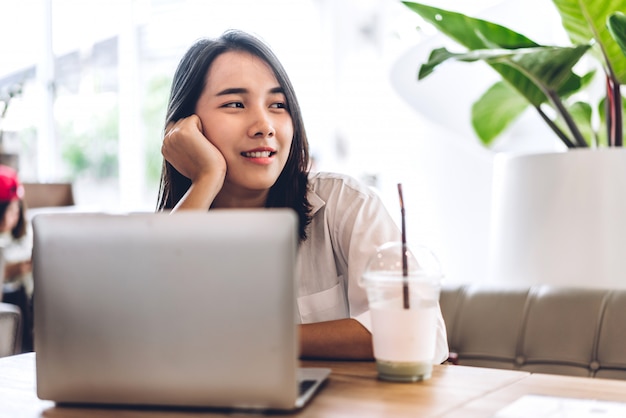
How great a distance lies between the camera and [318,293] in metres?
1.44

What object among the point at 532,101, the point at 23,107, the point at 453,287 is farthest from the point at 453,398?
the point at 23,107

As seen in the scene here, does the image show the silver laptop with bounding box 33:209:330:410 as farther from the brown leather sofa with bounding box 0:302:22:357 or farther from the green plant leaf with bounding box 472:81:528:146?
the green plant leaf with bounding box 472:81:528:146

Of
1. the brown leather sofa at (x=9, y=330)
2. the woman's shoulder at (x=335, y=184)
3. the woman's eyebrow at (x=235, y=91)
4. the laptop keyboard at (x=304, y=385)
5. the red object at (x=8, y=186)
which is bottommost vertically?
the brown leather sofa at (x=9, y=330)

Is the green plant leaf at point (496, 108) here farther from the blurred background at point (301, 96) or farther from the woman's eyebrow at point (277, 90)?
the blurred background at point (301, 96)

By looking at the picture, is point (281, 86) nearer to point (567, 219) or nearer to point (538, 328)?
point (538, 328)

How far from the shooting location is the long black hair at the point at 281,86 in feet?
4.83

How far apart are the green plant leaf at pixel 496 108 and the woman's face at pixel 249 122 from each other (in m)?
1.08

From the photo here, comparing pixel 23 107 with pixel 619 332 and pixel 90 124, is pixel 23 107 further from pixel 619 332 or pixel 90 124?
pixel 619 332

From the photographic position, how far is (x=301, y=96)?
6016 mm

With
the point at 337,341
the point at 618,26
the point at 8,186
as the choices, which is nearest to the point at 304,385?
the point at 337,341

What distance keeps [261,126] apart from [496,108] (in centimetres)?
119

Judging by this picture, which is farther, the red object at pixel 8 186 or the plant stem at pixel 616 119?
the red object at pixel 8 186

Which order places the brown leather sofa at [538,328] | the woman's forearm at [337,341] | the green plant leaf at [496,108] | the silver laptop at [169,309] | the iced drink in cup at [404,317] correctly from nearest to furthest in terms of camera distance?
the silver laptop at [169,309] → the iced drink in cup at [404,317] → the woman's forearm at [337,341] → the brown leather sofa at [538,328] → the green plant leaf at [496,108]

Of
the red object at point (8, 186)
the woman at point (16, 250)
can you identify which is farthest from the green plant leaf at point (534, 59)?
the red object at point (8, 186)
